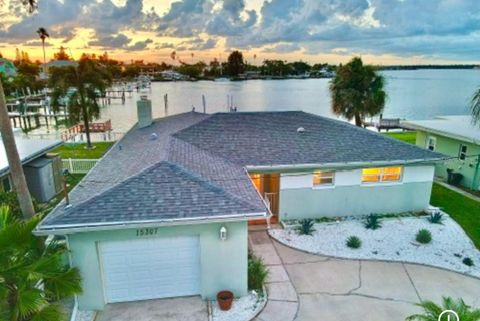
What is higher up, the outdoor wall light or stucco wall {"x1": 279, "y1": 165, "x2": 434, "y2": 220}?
the outdoor wall light

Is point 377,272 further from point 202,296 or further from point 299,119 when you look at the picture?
point 299,119

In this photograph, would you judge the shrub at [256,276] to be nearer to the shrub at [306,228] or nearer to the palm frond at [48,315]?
the shrub at [306,228]

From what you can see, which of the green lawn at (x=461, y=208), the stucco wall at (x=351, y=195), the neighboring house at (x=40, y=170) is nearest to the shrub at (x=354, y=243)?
the stucco wall at (x=351, y=195)

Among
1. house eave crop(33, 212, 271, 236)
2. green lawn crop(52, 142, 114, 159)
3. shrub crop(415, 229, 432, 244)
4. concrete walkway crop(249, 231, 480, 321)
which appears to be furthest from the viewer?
green lawn crop(52, 142, 114, 159)

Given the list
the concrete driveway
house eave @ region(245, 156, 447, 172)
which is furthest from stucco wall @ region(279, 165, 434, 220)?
the concrete driveway

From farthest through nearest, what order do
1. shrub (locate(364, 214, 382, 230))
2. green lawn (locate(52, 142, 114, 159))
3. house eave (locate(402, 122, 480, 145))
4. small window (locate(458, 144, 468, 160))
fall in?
green lawn (locate(52, 142, 114, 159))
small window (locate(458, 144, 468, 160))
house eave (locate(402, 122, 480, 145))
shrub (locate(364, 214, 382, 230))

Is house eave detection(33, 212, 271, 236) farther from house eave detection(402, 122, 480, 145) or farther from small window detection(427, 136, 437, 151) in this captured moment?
small window detection(427, 136, 437, 151)
